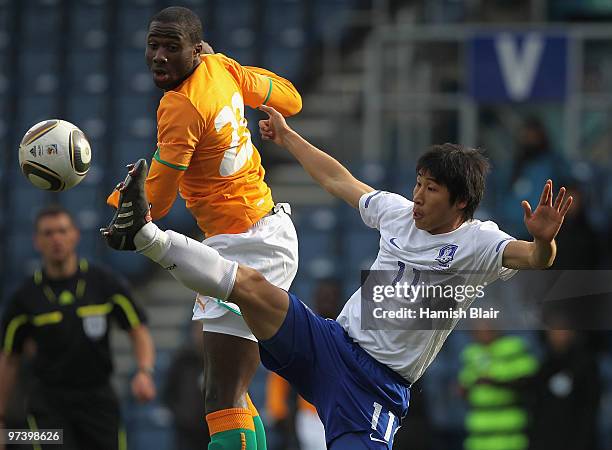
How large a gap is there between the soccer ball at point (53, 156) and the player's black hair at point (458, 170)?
1538 millimetres

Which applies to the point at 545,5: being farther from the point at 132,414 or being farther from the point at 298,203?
the point at 132,414

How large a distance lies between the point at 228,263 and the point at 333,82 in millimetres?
8321

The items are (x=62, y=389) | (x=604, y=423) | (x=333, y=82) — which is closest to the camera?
(x=62, y=389)

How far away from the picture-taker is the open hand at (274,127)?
5906 millimetres

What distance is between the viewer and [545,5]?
12.6m

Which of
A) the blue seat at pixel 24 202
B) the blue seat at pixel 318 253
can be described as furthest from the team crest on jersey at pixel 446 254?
the blue seat at pixel 24 202

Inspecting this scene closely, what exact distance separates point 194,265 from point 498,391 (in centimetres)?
489

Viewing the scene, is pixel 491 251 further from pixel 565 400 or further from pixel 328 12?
pixel 328 12

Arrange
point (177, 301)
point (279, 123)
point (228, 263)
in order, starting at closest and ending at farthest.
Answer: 1. point (228, 263)
2. point (279, 123)
3. point (177, 301)

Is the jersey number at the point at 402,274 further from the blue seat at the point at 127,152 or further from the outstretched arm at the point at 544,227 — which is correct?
the blue seat at the point at 127,152

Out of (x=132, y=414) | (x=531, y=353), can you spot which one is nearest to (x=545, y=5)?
(x=531, y=353)

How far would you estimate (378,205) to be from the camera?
573 centimetres

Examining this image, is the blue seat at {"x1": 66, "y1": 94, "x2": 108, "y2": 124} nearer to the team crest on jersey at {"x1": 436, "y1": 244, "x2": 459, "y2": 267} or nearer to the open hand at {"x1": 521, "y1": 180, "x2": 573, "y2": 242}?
the team crest on jersey at {"x1": 436, "y1": 244, "x2": 459, "y2": 267}

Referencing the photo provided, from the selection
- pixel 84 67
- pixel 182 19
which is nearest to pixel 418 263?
pixel 182 19
